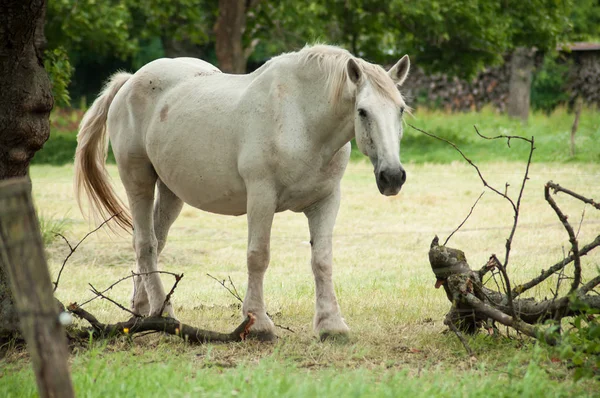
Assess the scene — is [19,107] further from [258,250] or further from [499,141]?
[499,141]

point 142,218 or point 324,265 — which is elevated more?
point 142,218

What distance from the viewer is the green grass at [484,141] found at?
1605cm

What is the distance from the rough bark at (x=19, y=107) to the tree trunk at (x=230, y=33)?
1234cm

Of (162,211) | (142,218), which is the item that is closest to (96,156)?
(162,211)

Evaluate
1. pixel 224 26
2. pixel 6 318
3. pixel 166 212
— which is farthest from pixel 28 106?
pixel 224 26

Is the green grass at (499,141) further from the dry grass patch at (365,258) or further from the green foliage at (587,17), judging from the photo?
the green foliage at (587,17)

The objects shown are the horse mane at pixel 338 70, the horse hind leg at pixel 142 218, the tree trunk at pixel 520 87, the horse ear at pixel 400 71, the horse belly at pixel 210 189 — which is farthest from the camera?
the tree trunk at pixel 520 87

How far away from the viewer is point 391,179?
15.0ft

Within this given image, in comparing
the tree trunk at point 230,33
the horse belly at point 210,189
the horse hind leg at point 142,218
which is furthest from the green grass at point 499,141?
the horse belly at point 210,189

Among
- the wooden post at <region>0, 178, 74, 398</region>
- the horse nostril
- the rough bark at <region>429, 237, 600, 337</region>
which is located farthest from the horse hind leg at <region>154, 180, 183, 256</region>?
the wooden post at <region>0, 178, 74, 398</region>

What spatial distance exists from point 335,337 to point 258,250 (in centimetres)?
73

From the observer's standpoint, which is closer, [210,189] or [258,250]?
[258,250]

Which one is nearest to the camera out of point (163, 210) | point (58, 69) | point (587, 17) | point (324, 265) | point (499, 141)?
point (324, 265)

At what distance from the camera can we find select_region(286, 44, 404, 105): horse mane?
484cm
